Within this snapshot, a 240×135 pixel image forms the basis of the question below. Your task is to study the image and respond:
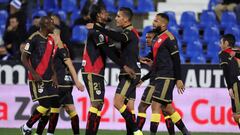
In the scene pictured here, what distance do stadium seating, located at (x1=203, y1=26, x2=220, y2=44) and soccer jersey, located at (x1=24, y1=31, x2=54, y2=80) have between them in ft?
27.4

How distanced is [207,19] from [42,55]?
9099 mm

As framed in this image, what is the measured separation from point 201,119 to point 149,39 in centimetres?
340

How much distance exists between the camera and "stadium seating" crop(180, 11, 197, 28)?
21.8m

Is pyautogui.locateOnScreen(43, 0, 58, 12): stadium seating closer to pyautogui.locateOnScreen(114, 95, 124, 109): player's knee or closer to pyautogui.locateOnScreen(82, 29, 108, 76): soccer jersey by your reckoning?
pyautogui.locateOnScreen(82, 29, 108, 76): soccer jersey

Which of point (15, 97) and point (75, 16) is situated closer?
point (15, 97)

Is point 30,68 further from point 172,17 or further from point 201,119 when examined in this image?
point 172,17

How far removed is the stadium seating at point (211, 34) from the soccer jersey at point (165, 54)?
25.4 ft

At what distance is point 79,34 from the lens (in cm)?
2166

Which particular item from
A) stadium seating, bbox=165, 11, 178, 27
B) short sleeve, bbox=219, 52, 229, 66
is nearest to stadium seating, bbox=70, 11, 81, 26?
stadium seating, bbox=165, 11, 178, 27

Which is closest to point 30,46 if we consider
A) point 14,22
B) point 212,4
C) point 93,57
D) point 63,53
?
point 63,53

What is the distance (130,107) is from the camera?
13969 millimetres

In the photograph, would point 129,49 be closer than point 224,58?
Yes

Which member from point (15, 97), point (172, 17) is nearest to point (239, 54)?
point (15, 97)

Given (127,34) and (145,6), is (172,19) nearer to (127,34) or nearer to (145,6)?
(145,6)
